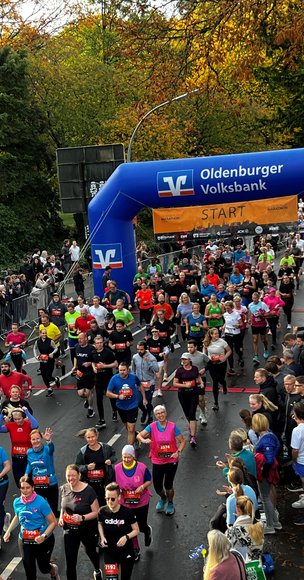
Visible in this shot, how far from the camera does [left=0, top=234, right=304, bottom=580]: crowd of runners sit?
6.54m

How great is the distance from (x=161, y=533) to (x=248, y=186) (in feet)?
33.2

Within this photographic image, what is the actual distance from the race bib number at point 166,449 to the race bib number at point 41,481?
1.35m

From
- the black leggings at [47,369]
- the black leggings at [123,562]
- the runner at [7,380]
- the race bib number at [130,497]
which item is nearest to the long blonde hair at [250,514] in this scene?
the black leggings at [123,562]

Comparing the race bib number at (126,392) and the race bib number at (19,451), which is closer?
the race bib number at (19,451)

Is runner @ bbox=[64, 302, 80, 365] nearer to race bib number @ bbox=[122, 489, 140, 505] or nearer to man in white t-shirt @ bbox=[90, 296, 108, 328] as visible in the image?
man in white t-shirt @ bbox=[90, 296, 108, 328]

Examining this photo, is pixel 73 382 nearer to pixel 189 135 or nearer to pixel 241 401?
pixel 241 401

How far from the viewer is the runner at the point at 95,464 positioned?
24.8 ft

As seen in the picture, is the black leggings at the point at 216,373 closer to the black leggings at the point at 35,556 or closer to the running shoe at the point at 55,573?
the running shoe at the point at 55,573

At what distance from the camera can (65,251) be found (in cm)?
2828

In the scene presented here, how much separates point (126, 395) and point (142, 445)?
3.89 feet

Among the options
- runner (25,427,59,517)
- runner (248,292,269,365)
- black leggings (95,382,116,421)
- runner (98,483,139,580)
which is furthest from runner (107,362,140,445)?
runner (248,292,269,365)

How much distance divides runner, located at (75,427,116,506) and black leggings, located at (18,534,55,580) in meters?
0.85

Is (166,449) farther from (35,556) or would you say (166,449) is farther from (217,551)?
(217,551)

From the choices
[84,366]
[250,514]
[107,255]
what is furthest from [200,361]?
[107,255]
